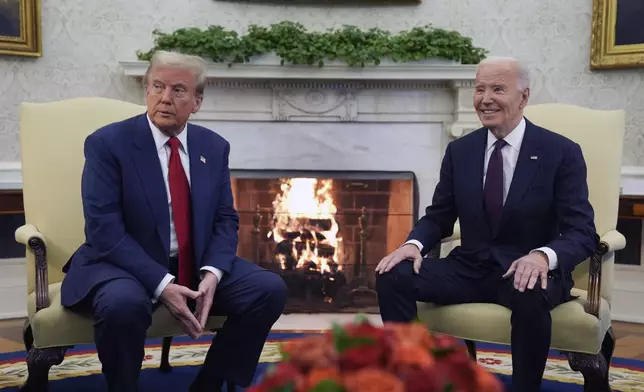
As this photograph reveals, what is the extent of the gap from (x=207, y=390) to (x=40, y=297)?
658 millimetres

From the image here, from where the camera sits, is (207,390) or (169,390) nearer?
(207,390)

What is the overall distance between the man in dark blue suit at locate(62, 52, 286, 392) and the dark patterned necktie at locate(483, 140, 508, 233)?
0.83 meters

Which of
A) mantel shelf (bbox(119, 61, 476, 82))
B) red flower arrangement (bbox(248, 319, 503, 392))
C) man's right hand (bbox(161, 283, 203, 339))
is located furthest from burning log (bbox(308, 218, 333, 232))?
red flower arrangement (bbox(248, 319, 503, 392))

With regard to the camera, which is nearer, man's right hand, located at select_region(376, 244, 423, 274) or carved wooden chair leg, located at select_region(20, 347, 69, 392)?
carved wooden chair leg, located at select_region(20, 347, 69, 392)

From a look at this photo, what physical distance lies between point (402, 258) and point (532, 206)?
0.51 metres

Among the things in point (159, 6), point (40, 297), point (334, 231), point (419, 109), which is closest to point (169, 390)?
point (40, 297)

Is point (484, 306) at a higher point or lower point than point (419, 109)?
lower

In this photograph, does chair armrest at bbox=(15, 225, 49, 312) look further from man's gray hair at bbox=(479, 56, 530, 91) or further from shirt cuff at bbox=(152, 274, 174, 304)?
man's gray hair at bbox=(479, 56, 530, 91)

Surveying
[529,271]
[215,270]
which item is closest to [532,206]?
[529,271]

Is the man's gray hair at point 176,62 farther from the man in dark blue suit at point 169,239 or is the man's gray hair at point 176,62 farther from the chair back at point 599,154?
the chair back at point 599,154

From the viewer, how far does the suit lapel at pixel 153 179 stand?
2375mm

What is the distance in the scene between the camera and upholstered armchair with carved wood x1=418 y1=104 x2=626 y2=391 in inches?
91.8

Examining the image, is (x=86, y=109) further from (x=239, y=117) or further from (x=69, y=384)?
(x=239, y=117)

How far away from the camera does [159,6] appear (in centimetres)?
459
